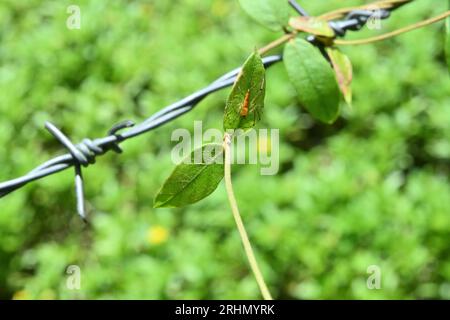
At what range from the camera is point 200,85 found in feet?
7.09

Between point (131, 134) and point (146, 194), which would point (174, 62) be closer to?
point (146, 194)

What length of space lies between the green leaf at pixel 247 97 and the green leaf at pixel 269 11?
0.16 metres

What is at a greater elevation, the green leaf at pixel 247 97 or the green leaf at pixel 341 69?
the green leaf at pixel 341 69

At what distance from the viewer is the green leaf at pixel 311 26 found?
2.15 ft

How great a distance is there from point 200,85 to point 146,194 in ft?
1.54

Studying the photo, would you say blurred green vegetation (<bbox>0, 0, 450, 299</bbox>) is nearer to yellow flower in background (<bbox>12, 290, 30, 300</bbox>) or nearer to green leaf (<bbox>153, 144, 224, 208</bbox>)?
yellow flower in background (<bbox>12, 290, 30, 300</bbox>)

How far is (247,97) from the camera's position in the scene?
1.66 ft

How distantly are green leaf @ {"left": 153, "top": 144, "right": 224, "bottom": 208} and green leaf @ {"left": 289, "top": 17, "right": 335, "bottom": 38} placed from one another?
8.4 inches

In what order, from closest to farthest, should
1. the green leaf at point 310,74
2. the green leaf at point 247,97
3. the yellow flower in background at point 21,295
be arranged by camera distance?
the green leaf at point 247,97 → the green leaf at point 310,74 → the yellow flower in background at point 21,295

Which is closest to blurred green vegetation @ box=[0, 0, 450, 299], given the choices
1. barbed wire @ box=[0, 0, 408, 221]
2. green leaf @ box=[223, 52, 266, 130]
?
barbed wire @ box=[0, 0, 408, 221]

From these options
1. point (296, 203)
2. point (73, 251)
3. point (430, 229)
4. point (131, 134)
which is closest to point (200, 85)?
point (296, 203)

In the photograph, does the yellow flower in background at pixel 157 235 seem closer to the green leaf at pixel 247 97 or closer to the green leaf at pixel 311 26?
the green leaf at pixel 311 26

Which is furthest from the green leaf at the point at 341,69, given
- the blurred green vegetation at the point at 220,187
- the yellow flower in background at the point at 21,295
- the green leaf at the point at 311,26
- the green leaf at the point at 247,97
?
the yellow flower in background at the point at 21,295

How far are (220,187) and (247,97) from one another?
1.35 m
